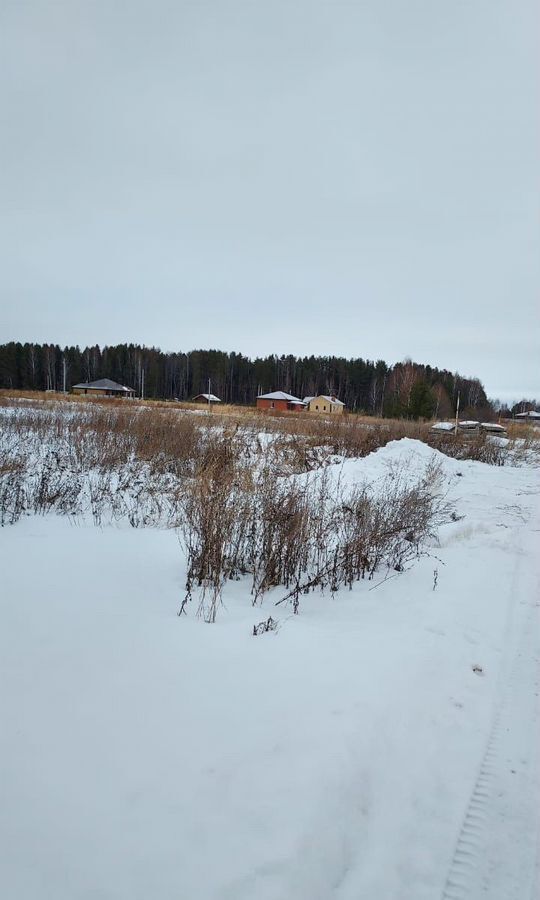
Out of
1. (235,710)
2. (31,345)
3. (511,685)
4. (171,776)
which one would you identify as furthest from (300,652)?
(31,345)

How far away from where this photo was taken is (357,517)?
15.5 feet

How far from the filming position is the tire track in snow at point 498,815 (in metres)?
1.61

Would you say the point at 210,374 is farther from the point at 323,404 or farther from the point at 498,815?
the point at 498,815

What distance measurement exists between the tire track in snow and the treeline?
65790 mm

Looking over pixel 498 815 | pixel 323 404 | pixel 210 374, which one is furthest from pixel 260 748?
pixel 210 374

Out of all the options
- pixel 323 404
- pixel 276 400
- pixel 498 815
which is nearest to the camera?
pixel 498 815

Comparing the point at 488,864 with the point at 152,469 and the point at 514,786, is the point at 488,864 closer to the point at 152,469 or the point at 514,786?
the point at 514,786

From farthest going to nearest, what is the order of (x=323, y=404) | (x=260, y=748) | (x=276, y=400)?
(x=323, y=404) < (x=276, y=400) < (x=260, y=748)

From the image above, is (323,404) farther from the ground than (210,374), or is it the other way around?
(210,374)

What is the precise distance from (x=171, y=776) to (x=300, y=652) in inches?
46.9

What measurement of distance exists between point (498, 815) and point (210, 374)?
245 ft

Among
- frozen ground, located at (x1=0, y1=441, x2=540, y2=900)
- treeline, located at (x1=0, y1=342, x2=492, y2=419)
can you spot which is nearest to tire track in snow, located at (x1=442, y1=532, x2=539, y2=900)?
frozen ground, located at (x1=0, y1=441, x2=540, y2=900)

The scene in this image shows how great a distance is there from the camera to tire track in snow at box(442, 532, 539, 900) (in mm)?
1613

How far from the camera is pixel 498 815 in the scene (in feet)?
6.13
